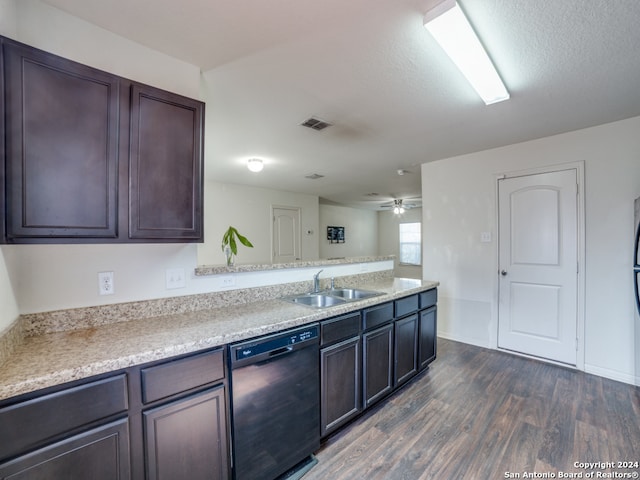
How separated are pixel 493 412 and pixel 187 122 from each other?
9.78 ft

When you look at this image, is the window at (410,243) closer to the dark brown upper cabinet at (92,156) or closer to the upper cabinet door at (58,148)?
the dark brown upper cabinet at (92,156)

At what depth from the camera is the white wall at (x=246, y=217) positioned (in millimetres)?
5156

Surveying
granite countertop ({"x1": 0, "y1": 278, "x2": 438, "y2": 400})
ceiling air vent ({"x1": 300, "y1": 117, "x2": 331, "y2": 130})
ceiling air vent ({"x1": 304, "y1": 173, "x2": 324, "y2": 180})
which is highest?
ceiling air vent ({"x1": 300, "y1": 117, "x2": 331, "y2": 130})

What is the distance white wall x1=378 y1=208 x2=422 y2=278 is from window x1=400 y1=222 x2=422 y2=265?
4.8 inches

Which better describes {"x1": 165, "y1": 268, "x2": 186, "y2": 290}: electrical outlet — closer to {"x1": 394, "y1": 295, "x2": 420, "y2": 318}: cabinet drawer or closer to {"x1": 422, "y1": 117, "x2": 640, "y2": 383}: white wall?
{"x1": 394, "y1": 295, "x2": 420, "y2": 318}: cabinet drawer

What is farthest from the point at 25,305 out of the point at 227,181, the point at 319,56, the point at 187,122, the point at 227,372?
the point at 227,181

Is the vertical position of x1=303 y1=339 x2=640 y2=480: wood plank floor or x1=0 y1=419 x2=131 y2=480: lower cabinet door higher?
x1=0 y1=419 x2=131 y2=480: lower cabinet door

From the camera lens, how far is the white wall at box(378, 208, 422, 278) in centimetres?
816

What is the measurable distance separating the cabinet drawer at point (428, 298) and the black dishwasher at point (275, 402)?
4.51 ft

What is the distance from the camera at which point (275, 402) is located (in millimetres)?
1534

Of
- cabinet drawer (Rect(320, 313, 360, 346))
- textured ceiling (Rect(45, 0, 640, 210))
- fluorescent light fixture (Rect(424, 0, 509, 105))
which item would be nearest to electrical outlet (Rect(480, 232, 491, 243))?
textured ceiling (Rect(45, 0, 640, 210))

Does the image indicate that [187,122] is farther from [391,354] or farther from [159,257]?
[391,354]

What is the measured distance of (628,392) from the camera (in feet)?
8.14

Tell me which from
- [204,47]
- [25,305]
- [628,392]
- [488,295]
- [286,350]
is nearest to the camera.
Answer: [25,305]
